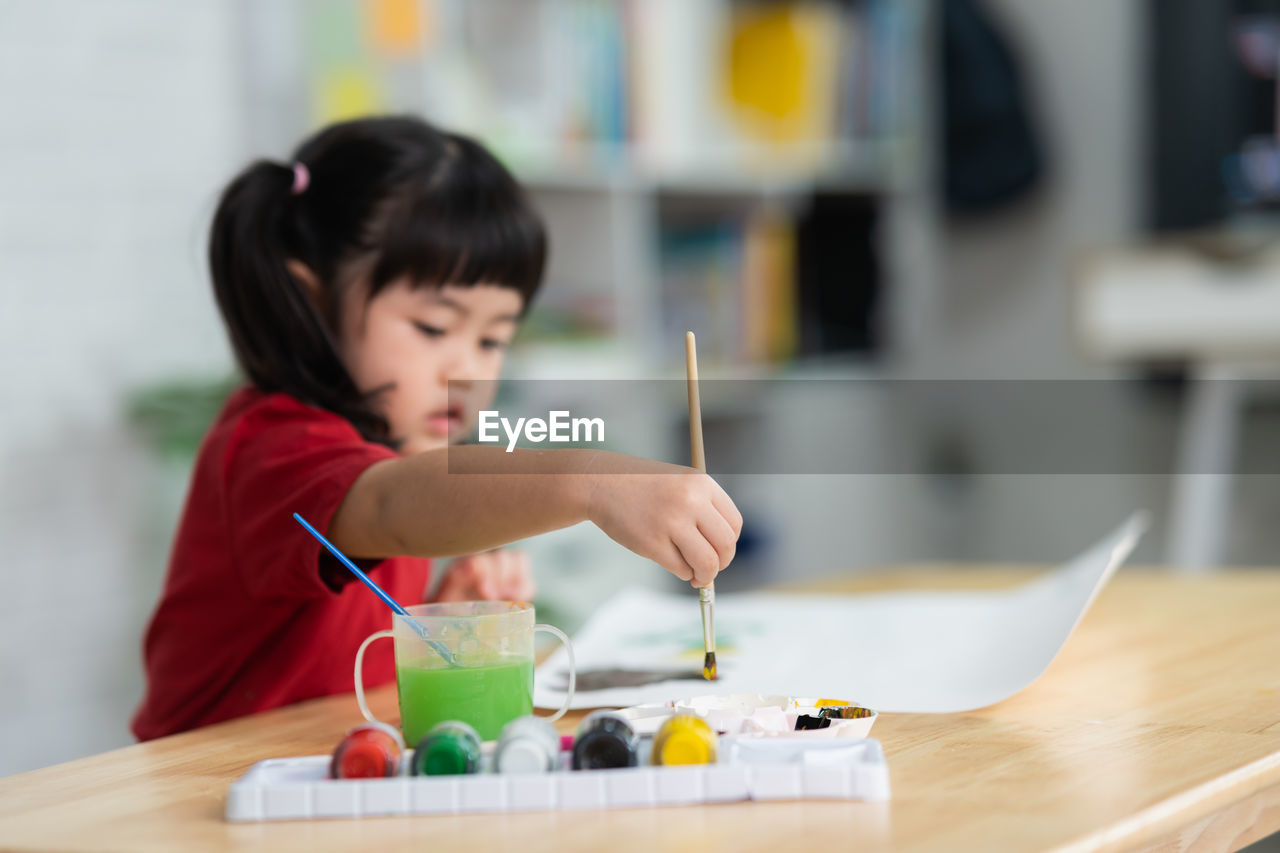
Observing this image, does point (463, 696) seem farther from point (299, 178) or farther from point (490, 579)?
point (299, 178)

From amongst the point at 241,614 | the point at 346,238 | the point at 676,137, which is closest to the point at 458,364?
the point at 346,238

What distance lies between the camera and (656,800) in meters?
0.56

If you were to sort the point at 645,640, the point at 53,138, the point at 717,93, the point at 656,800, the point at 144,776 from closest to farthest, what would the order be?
the point at 656,800 < the point at 144,776 < the point at 645,640 < the point at 53,138 < the point at 717,93

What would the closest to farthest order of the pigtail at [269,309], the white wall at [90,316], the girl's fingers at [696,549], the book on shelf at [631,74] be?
the girl's fingers at [696,549], the pigtail at [269,309], the white wall at [90,316], the book on shelf at [631,74]

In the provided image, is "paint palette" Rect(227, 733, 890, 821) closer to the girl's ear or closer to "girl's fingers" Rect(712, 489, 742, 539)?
"girl's fingers" Rect(712, 489, 742, 539)

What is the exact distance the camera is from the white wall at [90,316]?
1.80 meters

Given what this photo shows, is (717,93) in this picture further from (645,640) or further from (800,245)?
(645,640)

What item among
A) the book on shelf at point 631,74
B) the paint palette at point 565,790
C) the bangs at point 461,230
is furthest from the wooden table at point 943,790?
the book on shelf at point 631,74

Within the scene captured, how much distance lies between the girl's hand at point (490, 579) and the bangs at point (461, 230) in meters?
0.23

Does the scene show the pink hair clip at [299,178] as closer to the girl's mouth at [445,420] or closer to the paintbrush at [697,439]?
the girl's mouth at [445,420]

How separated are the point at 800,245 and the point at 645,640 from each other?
6.47 ft

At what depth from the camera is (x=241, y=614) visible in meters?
0.96

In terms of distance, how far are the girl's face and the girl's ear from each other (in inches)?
1.1

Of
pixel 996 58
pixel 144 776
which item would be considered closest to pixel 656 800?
pixel 144 776
